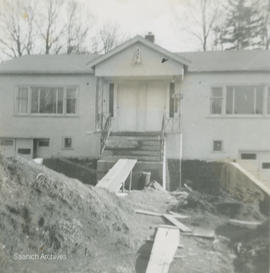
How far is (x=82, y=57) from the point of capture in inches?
481

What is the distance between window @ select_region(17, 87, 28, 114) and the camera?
1212 centimetres

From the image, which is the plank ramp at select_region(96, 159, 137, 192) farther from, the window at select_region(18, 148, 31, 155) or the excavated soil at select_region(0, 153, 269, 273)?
the window at select_region(18, 148, 31, 155)

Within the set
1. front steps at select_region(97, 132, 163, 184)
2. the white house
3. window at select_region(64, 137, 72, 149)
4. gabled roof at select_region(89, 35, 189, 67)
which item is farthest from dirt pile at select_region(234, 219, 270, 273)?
window at select_region(64, 137, 72, 149)

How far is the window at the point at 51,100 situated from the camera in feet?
39.4

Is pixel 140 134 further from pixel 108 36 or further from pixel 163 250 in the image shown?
pixel 163 250

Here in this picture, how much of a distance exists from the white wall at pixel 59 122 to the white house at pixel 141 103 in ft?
0.14

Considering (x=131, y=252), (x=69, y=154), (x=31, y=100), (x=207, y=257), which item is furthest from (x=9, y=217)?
(x=31, y=100)

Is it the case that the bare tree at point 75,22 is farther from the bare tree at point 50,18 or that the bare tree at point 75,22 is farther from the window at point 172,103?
the window at point 172,103

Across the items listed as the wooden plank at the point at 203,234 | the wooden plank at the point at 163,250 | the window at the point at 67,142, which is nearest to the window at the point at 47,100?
the window at the point at 67,142

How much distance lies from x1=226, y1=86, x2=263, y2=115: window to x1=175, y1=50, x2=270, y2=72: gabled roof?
2.40 feet

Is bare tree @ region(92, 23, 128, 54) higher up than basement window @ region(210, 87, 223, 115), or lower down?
higher up

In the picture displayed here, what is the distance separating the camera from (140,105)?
38.9ft

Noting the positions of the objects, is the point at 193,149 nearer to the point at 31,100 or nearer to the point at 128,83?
the point at 128,83

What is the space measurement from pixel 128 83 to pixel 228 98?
4110 millimetres
